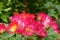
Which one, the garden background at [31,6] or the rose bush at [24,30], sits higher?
the garden background at [31,6]

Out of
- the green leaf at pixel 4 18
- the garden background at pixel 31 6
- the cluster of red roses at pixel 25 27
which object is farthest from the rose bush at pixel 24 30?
the garden background at pixel 31 6

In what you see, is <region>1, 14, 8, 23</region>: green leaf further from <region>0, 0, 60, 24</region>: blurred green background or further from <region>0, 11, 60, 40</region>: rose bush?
<region>0, 11, 60, 40</region>: rose bush

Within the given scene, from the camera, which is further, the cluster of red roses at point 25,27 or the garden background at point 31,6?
the garden background at point 31,6

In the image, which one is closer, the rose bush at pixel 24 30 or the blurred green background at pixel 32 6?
the rose bush at pixel 24 30

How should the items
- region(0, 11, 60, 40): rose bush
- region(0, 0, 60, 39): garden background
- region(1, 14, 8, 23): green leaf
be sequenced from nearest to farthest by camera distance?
region(0, 11, 60, 40): rose bush, region(1, 14, 8, 23): green leaf, region(0, 0, 60, 39): garden background

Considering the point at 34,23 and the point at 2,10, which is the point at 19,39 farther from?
the point at 2,10

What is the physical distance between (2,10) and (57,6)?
1.00 m

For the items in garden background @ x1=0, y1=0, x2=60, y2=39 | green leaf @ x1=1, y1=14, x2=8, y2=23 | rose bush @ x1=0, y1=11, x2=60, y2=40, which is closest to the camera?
rose bush @ x1=0, y1=11, x2=60, y2=40

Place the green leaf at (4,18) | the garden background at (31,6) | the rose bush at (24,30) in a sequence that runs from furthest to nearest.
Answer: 1. the garden background at (31,6)
2. the green leaf at (4,18)
3. the rose bush at (24,30)

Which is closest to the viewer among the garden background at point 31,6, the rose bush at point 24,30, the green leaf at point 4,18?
the rose bush at point 24,30

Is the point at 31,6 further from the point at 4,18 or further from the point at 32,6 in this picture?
the point at 4,18

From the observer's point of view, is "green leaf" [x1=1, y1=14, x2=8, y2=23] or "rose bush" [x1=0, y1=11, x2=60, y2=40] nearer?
"rose bush" [x1=0, y1=11, x2=60, y2=40]

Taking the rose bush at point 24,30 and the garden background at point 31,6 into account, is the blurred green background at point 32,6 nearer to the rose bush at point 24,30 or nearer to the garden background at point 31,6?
the garden background at point 31,6

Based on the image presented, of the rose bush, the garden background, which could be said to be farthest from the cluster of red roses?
the garden background
